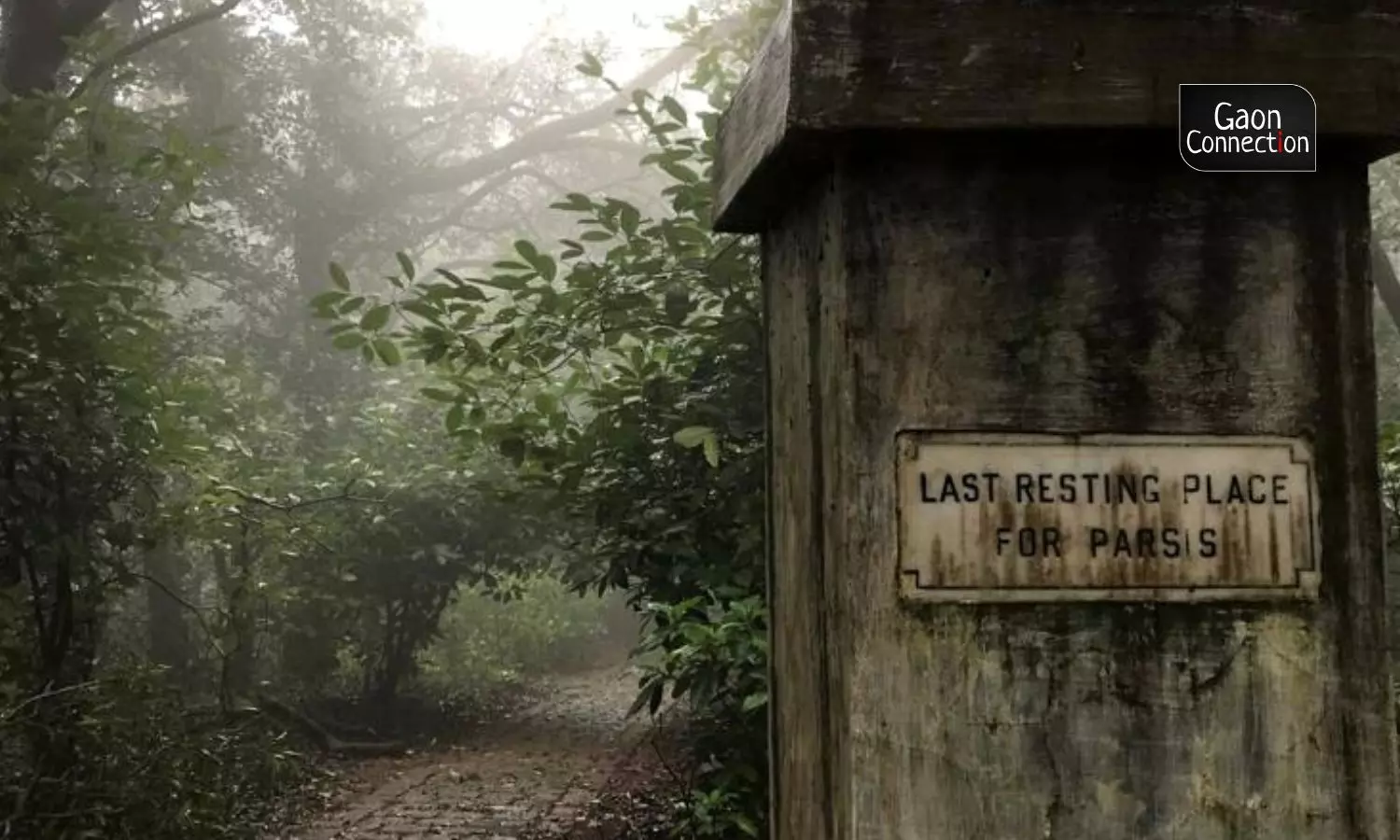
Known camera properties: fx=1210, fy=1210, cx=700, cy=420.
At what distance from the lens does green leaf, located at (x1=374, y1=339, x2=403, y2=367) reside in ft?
12.6

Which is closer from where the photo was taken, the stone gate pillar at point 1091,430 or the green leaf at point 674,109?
the stone gate pillar at point 1091,430

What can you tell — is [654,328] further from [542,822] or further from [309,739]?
[309,739]

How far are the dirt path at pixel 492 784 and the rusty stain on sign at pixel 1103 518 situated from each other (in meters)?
5.68

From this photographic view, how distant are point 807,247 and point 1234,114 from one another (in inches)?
21.5

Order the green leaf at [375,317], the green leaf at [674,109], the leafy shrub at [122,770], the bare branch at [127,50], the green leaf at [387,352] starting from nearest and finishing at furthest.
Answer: the green leaf at [375,317] < the green leaf at [387,352] < the green leaf at [674,109] < the leafy shrub at [122,770] < the bare branch at [127,50]

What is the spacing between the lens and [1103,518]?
1.40 m

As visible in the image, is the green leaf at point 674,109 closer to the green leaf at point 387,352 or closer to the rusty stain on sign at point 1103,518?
the green leaf at point 387,352

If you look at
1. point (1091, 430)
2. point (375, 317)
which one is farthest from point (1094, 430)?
point (375, 317)

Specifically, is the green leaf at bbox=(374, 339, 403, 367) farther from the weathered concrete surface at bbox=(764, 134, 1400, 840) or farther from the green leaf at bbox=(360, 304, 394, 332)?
the weathered concrete surface at bbox=(764, 134, 1400, 840)

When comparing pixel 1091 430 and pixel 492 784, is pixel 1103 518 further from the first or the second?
pixel 492 784

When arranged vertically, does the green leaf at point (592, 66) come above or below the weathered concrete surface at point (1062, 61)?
above

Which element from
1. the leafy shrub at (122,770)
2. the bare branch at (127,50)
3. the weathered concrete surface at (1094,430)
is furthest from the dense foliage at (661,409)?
the bare branch at (127,50)

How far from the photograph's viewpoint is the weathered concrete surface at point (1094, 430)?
138 centimetres

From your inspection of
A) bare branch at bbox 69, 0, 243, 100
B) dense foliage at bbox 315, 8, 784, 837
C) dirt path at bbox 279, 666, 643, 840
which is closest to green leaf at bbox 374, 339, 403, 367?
dense foliage at bbox 315, 8, 784, 837
